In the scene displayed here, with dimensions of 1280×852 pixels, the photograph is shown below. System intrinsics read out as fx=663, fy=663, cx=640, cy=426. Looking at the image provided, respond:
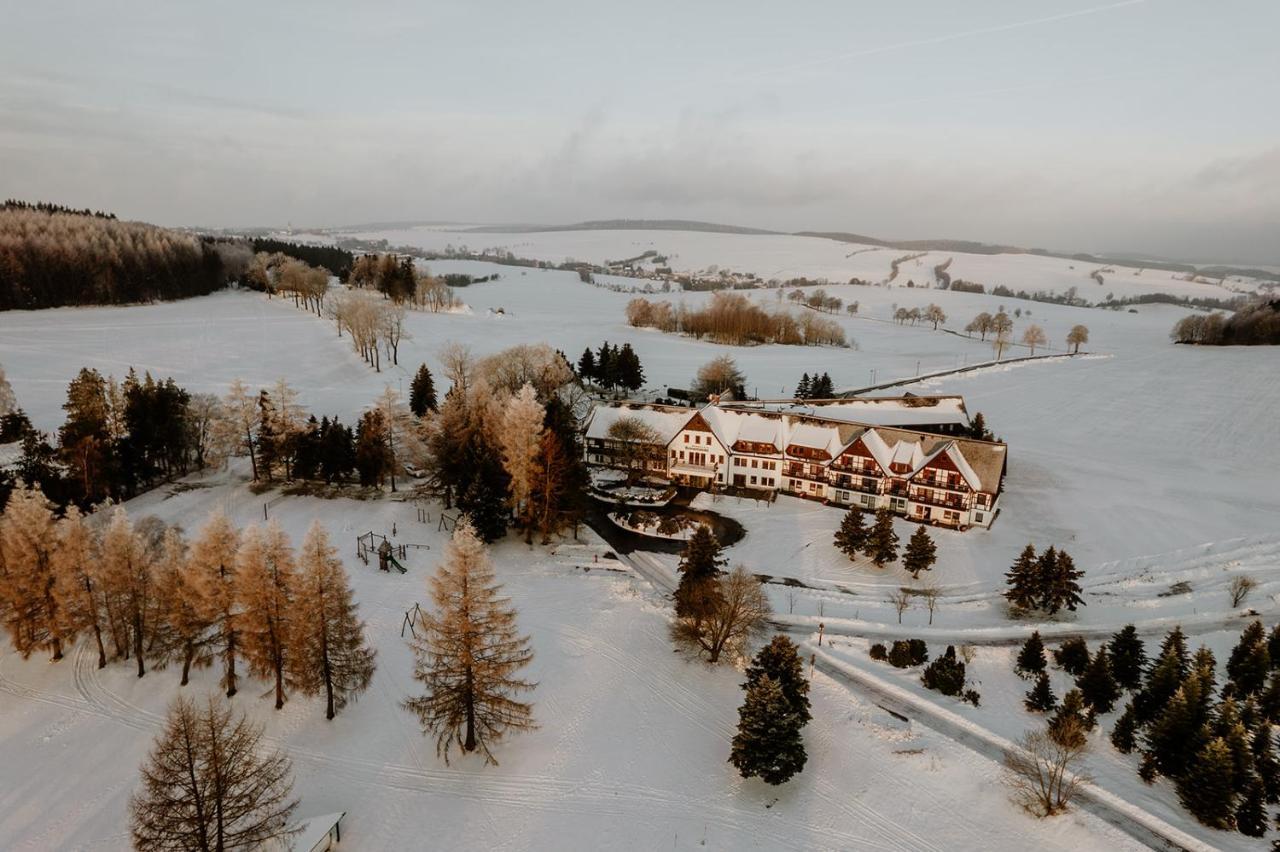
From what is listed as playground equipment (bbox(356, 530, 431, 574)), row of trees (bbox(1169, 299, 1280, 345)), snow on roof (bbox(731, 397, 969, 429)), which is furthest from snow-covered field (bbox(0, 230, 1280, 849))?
row of trees (bbox(1169, 299, 1280, 345))

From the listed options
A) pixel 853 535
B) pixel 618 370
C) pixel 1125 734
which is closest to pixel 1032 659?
pixel 1125 734

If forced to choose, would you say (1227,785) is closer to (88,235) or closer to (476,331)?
(476,331)

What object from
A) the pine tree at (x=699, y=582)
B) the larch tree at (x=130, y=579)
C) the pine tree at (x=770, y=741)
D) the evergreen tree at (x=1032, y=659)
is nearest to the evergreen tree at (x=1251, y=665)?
the evergreen tree at (x=1032, y=659)

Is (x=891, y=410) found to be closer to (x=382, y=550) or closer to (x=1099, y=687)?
(x=1099, y=687)

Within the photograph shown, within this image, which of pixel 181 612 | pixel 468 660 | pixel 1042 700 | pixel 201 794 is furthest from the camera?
pixel 1042 700

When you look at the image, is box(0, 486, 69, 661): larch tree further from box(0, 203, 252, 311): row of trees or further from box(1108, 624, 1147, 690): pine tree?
box(0, 203, 252, 311): row of trees

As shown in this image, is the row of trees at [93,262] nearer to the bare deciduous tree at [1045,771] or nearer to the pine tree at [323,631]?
the pine tree at [323,631]
